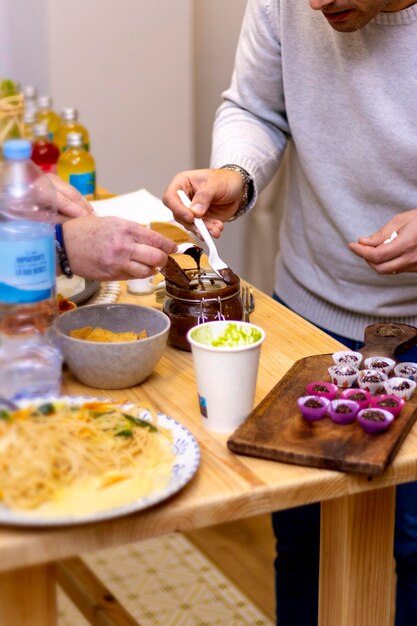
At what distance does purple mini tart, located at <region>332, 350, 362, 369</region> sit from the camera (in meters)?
1.23

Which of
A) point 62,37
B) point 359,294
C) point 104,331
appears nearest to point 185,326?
point 104,331

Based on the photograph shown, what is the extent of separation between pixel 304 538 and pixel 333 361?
669mm

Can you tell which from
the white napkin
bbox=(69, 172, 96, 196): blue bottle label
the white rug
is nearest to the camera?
the white napkin

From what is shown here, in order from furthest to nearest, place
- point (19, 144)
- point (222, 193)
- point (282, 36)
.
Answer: point (282, 36) < point (222, 193) < point (19, 144)

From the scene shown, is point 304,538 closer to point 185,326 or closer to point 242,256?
point 185,326

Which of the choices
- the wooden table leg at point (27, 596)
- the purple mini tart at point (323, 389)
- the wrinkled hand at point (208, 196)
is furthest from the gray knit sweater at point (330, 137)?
the wooden table leg at point (27, 596)

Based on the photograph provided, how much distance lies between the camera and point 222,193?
5.26 feet

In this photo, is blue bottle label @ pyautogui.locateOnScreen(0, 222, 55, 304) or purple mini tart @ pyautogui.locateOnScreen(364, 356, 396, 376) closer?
blue bottle label @ pyautogui.locateOnScreen(0, 222, 55, 304)

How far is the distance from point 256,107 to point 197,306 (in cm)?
65

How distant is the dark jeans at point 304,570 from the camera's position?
66.2 inches

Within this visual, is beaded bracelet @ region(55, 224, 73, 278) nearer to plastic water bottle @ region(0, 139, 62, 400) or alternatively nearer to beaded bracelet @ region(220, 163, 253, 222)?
plastic water bottle @ region(0, 139, 62, 400)

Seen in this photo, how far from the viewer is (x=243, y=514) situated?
1.01 meters

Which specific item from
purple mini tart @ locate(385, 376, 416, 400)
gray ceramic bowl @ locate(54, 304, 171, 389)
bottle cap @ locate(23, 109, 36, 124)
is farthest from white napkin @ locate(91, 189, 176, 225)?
purple mini tart @ locate(385, 376, 416, 400)

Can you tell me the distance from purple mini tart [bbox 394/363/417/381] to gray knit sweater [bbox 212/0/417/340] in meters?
0.52
